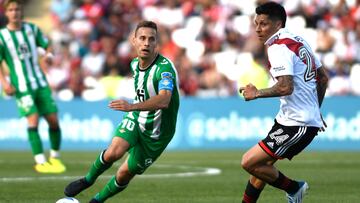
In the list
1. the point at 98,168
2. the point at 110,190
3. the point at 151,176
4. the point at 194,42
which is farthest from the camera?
the point at 194,42

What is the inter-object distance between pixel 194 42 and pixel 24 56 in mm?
9897

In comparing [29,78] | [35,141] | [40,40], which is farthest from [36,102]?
[40,40]

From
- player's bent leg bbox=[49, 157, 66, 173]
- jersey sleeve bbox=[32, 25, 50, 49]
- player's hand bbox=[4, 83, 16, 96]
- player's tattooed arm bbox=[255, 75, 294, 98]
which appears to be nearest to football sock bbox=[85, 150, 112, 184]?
player's tattooed arm bbox=[255, 75, 294, 98]

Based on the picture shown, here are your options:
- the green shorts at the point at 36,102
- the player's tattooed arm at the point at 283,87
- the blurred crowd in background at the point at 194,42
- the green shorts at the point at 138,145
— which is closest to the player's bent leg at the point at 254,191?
the green shorts at the point at 138,145

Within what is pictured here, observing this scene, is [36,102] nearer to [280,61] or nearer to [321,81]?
[321,81]

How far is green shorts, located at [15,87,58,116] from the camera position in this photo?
15289 millimetres

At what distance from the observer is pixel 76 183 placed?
9.67 metres

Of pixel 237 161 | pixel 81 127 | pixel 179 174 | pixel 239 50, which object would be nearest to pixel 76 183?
pixel 179 174

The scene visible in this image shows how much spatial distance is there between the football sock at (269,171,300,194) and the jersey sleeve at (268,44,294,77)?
1072 millimetres

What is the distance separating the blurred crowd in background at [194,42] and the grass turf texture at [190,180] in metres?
3.69

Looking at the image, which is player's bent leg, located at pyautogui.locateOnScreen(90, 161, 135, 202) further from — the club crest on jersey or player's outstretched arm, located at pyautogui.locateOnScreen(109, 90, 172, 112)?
the club crest on jersey

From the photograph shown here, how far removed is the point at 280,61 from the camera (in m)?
8.88

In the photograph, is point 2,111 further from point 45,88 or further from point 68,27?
point 45,88

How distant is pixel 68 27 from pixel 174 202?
52.1ft
